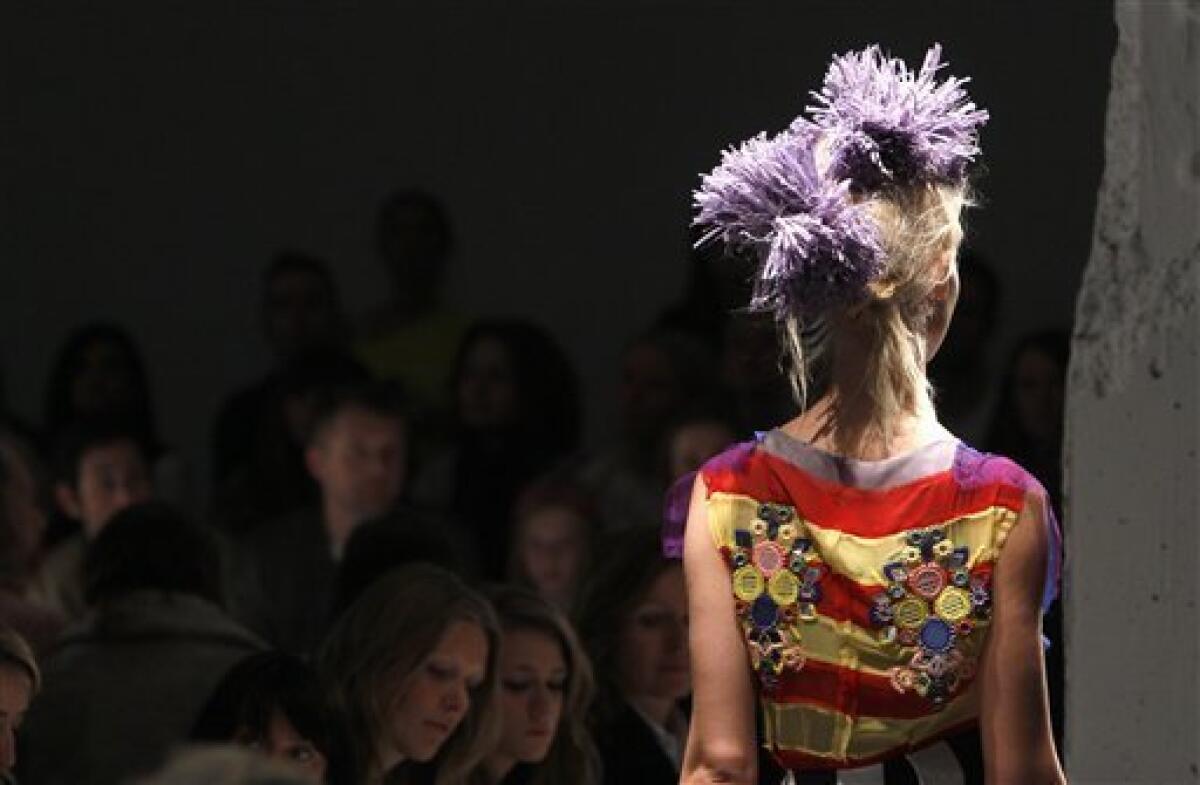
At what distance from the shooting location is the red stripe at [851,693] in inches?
200

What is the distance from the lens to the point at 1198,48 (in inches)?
235

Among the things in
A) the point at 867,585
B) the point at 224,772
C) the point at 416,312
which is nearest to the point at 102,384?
the point at 416,312

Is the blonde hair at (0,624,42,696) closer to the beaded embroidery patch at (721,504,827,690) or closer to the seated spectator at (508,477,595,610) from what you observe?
the beaded embroidery patch at (721,504,827,690)

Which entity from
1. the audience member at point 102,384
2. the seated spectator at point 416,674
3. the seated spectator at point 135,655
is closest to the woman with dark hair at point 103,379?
the audience member at point 102,384

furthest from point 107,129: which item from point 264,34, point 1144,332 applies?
point 1144,332

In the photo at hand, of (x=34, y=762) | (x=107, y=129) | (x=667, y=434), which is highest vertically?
(x=107, y=129)

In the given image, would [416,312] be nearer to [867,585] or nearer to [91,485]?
[91,485]

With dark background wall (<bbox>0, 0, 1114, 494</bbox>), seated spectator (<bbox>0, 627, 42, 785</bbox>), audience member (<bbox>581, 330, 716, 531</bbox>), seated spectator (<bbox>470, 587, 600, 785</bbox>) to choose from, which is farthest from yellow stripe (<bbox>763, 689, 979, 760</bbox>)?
dark background wall (<bbox>0, 0, 1114, 494</bbox>)

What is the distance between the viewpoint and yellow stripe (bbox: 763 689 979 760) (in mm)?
5102

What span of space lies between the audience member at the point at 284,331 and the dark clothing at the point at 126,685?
8.95 ft

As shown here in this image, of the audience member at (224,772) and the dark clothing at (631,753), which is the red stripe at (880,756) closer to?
the audience member at (224,772)

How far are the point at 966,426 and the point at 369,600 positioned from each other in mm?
2662

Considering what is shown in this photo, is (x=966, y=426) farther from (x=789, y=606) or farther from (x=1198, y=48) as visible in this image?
(x=789, y=606)

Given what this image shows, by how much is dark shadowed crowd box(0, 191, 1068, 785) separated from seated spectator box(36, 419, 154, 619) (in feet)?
0.04
